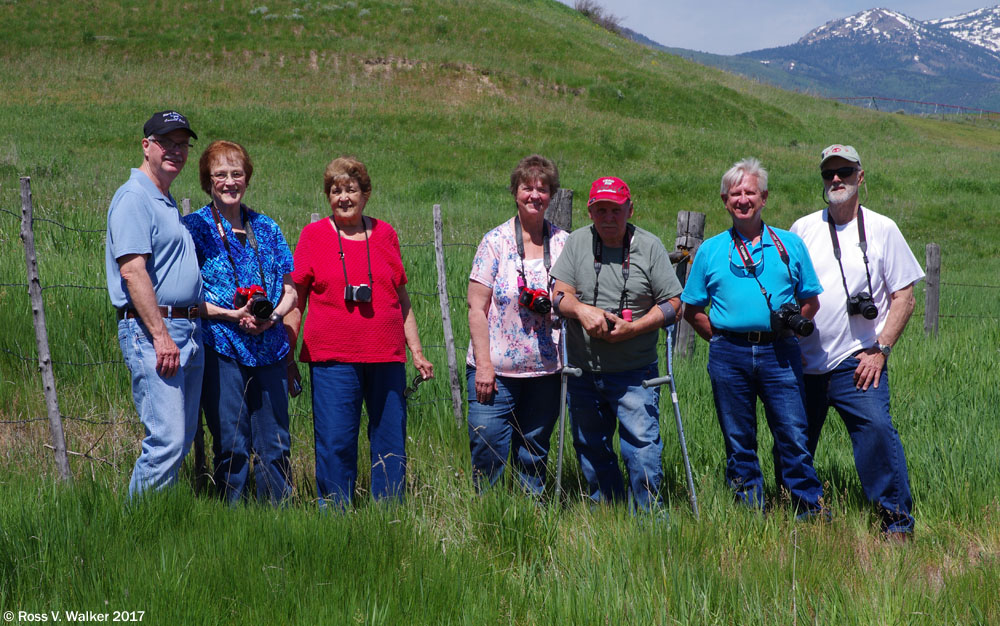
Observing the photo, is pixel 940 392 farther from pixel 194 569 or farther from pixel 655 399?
pixel 194 569

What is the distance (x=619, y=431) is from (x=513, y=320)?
815 millimetres

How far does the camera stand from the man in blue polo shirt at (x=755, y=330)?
13.5 ft

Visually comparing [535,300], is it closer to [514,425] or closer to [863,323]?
[514,425]

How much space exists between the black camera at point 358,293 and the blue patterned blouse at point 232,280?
1.23 ft

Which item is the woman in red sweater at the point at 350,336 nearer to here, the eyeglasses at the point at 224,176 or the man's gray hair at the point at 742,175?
the eyeglasses at the point at 224,176

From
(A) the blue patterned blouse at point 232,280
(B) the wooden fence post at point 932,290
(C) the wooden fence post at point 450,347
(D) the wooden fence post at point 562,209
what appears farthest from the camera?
(B) the wooden fence post at point 932,290

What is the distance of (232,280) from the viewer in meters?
4.02

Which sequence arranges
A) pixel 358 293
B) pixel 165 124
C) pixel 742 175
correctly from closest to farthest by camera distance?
pixel 165 124 → pixel 358 293 → pixel 742 175

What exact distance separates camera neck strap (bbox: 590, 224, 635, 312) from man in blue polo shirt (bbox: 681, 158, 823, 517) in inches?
17.0

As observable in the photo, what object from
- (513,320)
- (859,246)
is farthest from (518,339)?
(859,246)

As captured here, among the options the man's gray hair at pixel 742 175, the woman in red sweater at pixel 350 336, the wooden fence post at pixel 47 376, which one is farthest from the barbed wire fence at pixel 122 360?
the woman in red sweater at pixel 350 336

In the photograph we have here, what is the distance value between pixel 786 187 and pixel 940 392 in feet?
52.2

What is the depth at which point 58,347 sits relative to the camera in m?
5.88

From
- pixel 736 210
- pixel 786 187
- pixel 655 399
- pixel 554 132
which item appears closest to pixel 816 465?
pixel 655 399
